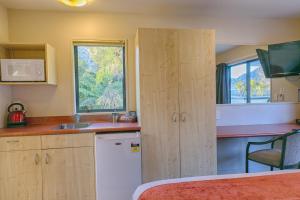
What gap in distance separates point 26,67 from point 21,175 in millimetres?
1209

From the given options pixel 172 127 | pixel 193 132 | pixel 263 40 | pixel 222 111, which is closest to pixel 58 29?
pixel 172 127

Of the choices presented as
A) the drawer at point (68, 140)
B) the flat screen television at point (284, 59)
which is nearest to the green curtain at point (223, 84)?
the flat screen television at point (284, 59)

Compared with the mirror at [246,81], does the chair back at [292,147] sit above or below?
below

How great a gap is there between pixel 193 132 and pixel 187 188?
52.4 inches

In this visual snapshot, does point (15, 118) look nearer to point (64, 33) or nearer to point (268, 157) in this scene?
point (64, 33)

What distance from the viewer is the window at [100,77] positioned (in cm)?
307

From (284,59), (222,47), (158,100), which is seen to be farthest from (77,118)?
(284,59)

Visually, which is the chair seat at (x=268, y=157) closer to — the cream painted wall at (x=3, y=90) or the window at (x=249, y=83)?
the window at (x=249, y=83)

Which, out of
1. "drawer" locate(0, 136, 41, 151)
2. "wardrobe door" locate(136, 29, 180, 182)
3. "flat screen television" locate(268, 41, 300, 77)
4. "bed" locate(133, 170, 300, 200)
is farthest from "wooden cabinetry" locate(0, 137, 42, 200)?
"flat screen television" locate(268, 41, 300, 77)

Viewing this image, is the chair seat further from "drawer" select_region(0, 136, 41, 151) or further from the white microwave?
the white microwave

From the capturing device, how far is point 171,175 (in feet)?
8.69

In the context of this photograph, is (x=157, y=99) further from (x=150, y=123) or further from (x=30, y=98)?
(x=30, y=98)

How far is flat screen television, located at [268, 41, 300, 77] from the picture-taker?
10.6 ft

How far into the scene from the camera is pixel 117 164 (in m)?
2.49
